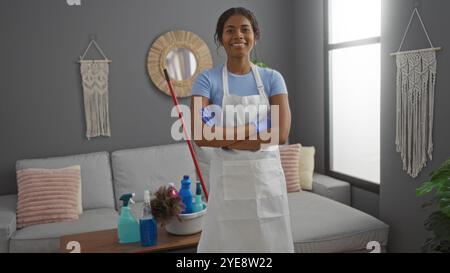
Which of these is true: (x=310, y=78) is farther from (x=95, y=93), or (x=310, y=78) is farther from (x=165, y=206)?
(x=165, y=206)

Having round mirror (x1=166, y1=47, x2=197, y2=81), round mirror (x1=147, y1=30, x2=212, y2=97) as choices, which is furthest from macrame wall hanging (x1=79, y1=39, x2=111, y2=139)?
round mirror (x1=166, y1=47, x2=197, y2=81)

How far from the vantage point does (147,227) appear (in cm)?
217

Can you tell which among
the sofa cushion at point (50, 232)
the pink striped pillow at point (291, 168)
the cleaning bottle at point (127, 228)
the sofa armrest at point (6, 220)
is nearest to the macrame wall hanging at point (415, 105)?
the pink striped pillow at point (291, 168)

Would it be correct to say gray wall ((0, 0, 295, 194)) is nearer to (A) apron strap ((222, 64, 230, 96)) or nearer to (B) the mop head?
(B) the mop head

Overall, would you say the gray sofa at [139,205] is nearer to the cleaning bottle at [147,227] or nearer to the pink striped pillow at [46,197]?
the pink striped pillow at [46,197]

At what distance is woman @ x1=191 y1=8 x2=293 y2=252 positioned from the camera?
144 centimetres

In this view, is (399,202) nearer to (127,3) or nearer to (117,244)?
(117,244)

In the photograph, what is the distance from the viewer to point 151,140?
3.63 metres

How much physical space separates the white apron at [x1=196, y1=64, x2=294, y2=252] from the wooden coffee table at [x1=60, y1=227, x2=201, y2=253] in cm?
72

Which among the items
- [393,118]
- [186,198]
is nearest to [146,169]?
[186,198]

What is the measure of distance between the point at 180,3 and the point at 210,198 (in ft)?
8.04

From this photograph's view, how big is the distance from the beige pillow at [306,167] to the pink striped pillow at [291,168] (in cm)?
6

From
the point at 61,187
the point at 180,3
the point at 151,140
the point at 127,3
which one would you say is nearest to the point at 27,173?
the point at 61,187

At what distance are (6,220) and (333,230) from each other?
1.93 meters
